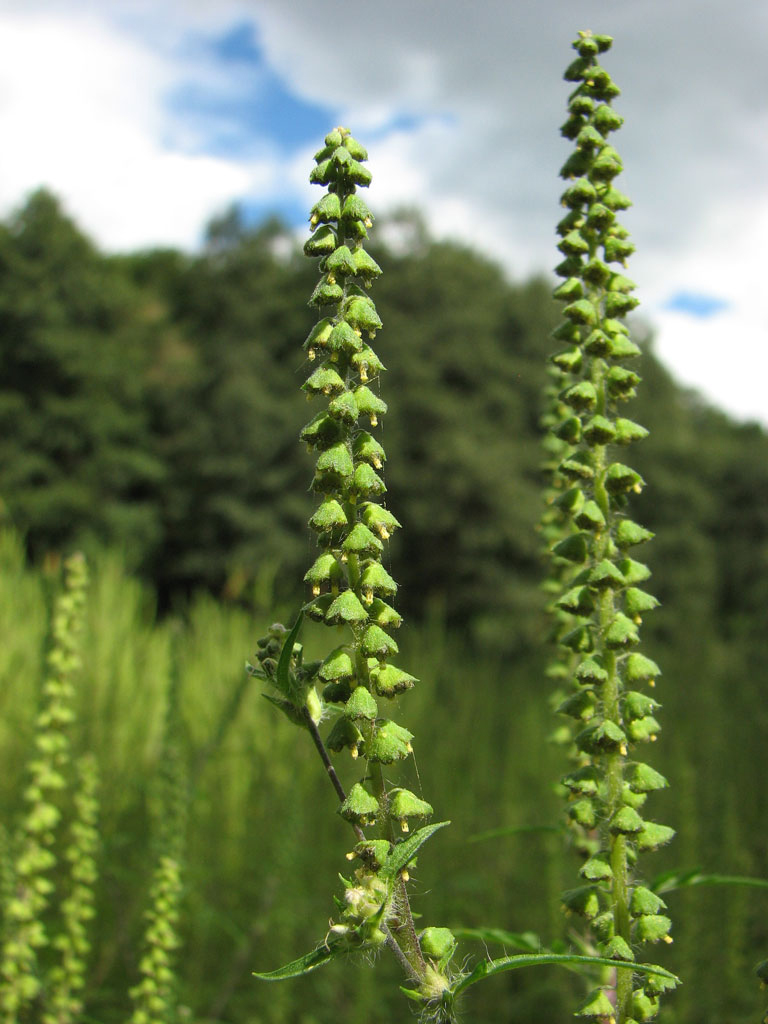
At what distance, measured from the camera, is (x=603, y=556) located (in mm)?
1099

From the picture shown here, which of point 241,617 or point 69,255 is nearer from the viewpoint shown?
point 241,617

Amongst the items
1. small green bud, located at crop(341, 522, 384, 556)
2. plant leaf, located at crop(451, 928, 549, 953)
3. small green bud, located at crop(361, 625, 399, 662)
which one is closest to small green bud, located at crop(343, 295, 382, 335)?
small green bud, located at crop(341, 522, 384, 556)

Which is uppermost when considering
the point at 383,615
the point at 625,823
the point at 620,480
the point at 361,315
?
the point at 361,315

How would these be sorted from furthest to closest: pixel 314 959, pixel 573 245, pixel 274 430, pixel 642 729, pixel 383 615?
pixel 274 430, pixel 573 245, pixel 642 729, pixel 383 615, pixel 314 959

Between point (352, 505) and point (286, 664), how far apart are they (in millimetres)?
188

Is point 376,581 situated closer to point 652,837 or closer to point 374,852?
point 374,852

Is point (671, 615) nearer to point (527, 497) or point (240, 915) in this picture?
point (527, 497)

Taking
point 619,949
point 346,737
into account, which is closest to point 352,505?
point 346,737

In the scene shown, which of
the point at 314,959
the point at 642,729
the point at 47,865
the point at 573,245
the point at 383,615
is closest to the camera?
the point at 314,959

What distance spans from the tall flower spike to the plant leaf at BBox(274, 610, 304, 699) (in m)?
0.36

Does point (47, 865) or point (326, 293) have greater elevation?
point (326, 293)

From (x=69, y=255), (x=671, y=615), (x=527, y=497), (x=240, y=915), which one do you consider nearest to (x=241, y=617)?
(x=240, y=915)

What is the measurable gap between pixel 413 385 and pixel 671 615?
884 centimetres

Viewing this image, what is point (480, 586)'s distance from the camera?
65.8 ft
